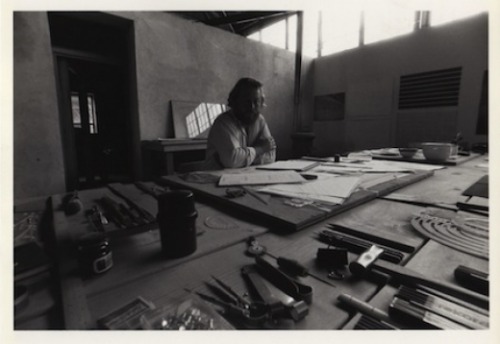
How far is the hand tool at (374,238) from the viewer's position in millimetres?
514

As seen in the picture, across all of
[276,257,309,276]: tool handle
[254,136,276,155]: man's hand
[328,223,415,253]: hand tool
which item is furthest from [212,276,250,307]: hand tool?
[254,136,276,155]: man's hand

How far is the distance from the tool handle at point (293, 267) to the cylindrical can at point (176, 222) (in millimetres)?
174

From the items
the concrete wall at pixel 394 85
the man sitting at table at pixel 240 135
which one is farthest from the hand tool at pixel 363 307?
the concrete wall at pixel 394 85

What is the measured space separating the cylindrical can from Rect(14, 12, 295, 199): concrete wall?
1.45m

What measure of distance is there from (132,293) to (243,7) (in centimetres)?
70

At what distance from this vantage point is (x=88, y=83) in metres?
3.60

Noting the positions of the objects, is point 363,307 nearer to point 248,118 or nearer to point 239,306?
point 239,306

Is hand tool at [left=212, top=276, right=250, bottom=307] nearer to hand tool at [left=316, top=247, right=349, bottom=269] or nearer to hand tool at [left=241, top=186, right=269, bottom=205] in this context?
hand tool at [left=316, top=247, right=349, bottom=269]

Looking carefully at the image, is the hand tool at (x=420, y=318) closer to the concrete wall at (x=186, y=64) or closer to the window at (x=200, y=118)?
the concrete wall at (x=186, y=64)

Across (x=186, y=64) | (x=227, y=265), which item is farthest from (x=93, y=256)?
(x=186, y=64)

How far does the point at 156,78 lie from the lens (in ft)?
11.0

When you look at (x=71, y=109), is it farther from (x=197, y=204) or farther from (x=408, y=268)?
(x=408, y=268)

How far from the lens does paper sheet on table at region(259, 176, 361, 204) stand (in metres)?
0.79

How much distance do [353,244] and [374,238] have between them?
0.08 m
